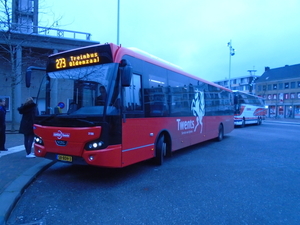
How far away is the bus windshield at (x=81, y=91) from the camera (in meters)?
5.18

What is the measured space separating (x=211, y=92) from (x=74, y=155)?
8.55 meters

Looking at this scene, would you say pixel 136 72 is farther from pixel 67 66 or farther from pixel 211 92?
pixel 211 92

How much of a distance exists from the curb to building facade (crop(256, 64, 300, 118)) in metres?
56.3

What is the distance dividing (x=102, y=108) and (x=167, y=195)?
2.24 meters

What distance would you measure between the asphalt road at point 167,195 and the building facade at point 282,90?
53318mm

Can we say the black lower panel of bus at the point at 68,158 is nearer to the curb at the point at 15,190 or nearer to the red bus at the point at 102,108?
the red bus at the point at 102,108

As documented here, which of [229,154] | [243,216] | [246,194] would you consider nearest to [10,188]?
[243,216]

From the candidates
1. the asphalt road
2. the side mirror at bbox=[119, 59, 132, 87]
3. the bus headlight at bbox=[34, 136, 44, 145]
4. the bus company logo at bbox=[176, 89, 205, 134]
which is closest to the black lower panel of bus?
the bus headlight at bbox=[34, 136, 44, 145]

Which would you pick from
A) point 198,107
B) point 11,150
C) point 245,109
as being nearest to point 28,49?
point 11,150

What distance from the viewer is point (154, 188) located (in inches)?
214

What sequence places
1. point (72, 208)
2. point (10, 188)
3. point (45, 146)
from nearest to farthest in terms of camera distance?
point (72, 208) < point (10, 188) < point (45, 146)

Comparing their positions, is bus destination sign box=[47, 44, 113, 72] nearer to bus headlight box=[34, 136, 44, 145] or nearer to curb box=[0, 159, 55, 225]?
bus headlight box=[34, 136, 44, 145]

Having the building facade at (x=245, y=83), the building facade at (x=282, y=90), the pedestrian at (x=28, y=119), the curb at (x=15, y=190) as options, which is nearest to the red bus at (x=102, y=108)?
the curb at (x=15, y=190)

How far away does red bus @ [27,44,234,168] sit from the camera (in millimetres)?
5125
